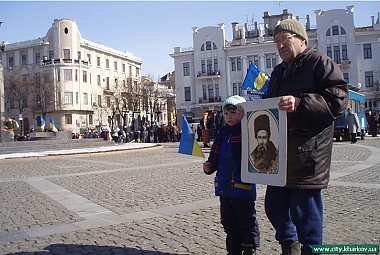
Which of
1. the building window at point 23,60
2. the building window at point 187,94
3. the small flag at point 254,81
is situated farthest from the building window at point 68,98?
the small flag at point 254,81

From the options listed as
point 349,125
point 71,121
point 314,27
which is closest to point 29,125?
point 71,121

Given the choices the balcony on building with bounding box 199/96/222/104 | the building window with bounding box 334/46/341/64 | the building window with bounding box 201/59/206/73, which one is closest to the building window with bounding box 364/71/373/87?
the building window with bounding box 334/46/341/64

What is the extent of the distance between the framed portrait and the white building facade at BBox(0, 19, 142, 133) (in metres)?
58.6

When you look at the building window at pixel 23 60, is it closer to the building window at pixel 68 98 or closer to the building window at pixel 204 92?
the building window at pixel 68 98

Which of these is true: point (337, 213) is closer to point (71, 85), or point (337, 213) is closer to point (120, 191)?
point (120, 191)

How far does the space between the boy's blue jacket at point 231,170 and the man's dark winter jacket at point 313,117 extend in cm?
80

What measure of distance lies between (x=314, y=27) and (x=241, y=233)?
58.1 metres

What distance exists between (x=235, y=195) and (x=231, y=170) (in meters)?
0.23

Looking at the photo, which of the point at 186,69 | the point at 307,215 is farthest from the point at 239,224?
the point at 186,69

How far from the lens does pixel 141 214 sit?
19.6ft

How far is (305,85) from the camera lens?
2.79 m

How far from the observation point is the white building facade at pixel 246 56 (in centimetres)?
5228

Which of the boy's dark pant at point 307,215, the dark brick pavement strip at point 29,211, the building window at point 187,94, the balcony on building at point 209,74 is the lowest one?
the dark brick pavement strip at point 29,211

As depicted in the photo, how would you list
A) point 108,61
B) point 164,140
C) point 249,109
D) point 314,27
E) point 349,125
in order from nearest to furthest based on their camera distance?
1. point 249,109
2. point 349,125
3. point 164,140
4. point 314,27
5. point 108,61
